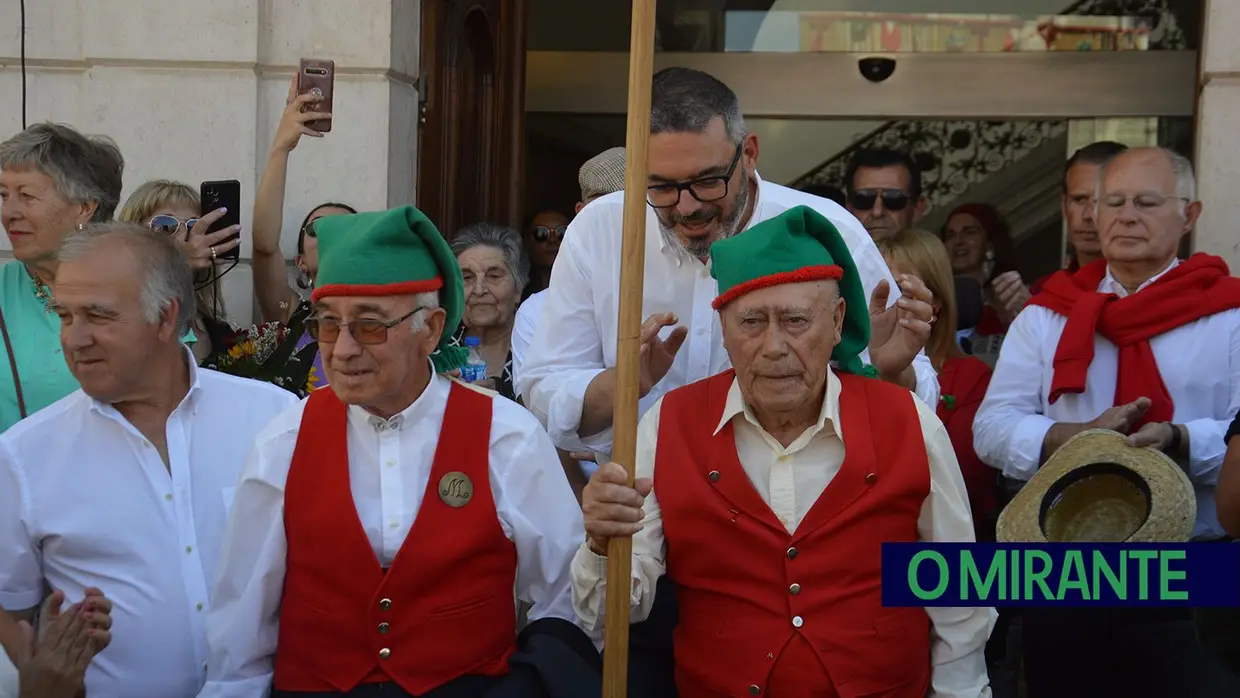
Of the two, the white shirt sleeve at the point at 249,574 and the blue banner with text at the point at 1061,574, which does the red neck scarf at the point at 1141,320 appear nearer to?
the blue banner with text at the point at 1061,574

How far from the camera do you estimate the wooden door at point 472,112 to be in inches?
249

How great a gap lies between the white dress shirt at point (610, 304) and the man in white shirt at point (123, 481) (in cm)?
88

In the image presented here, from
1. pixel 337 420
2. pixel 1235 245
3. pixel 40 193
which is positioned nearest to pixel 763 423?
pixel 337 420

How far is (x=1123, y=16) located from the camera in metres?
8.92

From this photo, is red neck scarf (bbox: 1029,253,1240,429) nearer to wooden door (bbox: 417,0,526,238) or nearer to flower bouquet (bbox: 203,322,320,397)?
flower bouquet (bbox: 203,322,320,397)

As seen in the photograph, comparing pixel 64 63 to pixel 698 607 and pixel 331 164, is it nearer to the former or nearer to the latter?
pixel 331 164

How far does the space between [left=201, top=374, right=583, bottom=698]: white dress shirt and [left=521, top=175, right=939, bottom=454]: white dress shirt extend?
21.6 inches

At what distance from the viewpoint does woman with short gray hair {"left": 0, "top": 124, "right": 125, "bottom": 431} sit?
4.38 meters

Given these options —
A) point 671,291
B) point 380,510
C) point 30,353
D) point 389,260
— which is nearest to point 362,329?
point 389,260

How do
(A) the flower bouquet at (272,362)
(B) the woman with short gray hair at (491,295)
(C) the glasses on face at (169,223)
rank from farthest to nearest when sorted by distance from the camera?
(B) the woman with short gray hair at (491,295) → (C) the glasses on face at (169,223) → (A) the flower bouquet at (272,362)

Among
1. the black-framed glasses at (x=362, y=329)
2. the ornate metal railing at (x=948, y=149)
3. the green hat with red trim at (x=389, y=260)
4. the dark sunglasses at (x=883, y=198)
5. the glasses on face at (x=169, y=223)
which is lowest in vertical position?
the black-framed glasses at (x=362, y=329)

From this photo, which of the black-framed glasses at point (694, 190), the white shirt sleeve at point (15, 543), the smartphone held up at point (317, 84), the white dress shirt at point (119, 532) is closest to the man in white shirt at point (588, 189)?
the smartphone held up at point (317, 84)

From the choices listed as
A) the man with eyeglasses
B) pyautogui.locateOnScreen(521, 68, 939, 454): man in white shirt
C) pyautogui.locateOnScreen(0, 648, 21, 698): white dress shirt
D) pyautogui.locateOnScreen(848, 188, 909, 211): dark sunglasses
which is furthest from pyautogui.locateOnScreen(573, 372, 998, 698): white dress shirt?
pyautogui.locateOnScreen(848, 188, 909, 211): dark sunglasses

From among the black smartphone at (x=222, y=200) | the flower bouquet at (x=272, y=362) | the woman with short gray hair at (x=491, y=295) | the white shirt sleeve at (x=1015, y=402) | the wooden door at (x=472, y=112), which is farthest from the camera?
the wooden door at (x=472, y=112)
